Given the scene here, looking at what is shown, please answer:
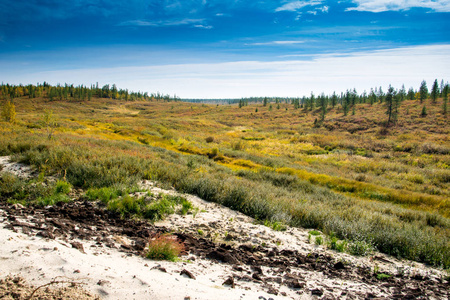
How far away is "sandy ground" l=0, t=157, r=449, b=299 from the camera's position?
351 cm

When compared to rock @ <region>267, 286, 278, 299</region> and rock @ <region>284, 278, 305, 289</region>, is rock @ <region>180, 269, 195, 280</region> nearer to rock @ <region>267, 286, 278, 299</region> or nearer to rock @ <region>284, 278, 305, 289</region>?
rock @ <region>267, 286, 278, 299</region>

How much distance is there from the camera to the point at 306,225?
8.33 meters

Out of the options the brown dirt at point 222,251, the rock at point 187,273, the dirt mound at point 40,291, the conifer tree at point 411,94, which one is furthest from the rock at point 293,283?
the conifer tree at point 411,94

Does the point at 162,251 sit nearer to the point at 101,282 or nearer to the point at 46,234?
the point at 101,282

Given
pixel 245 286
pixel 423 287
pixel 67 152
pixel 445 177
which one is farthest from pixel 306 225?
pixel 445 177

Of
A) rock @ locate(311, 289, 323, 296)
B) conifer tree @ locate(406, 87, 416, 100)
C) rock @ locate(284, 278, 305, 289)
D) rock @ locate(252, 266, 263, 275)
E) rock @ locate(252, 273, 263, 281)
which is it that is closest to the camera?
rock @ locate(311, 289, 323, 296)

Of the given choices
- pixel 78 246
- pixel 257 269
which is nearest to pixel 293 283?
pixel 257 269

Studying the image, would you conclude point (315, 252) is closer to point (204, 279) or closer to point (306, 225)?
point (306, 225)

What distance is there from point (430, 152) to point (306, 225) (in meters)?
38.9

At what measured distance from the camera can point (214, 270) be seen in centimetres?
459

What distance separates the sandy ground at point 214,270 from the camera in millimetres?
3508

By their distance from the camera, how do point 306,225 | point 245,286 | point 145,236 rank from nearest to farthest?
point 245,286, point 145,236, point 306,225

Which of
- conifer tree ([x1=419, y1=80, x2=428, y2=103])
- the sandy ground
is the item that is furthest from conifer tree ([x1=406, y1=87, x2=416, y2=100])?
the sandy ground

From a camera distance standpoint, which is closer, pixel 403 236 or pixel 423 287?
pixel 423 287
